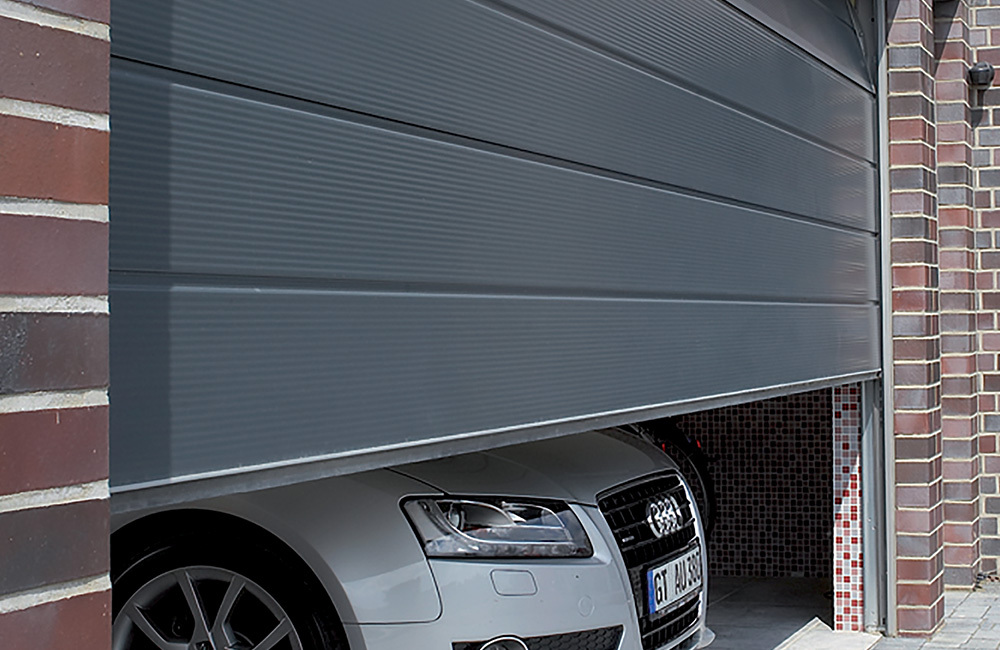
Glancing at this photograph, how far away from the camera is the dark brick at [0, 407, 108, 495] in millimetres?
1432

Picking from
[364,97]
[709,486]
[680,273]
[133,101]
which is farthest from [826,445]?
[133,101]

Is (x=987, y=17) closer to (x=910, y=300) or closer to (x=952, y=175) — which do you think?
(x=952, y=175)

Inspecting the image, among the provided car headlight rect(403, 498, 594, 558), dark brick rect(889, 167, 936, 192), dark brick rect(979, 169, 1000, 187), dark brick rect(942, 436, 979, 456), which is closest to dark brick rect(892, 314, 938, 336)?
dark brick rect(889, 167, 936, 192)

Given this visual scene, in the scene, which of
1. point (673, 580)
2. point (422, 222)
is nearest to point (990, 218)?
point (673, 580)

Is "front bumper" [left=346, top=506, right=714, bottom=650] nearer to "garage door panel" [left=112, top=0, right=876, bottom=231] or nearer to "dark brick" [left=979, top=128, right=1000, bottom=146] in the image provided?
"garage door panel" [left=112, top=0, right=876, bottom=231]

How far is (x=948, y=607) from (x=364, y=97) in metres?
5.79

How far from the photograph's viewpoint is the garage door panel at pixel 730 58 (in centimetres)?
356

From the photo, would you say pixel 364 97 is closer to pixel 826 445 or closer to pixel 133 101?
pixel 133 101

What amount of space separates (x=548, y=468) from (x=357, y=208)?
1.82 m

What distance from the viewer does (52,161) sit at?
1.50m

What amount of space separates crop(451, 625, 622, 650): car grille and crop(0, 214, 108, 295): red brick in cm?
205

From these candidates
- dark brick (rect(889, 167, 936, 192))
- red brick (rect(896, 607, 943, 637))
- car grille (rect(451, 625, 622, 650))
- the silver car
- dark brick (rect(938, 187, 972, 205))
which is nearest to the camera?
the silver car

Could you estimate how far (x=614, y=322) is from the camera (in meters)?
3.57

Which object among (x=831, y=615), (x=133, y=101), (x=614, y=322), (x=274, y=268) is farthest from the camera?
(x=831, y=615)
